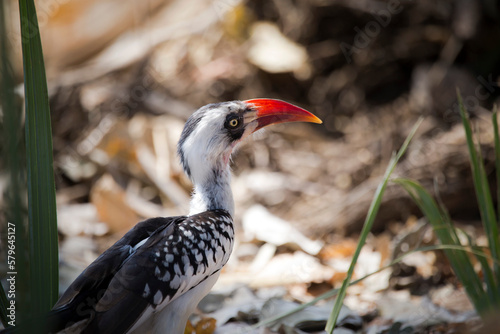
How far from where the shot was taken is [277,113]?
3010mm

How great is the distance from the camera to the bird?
7.29 feet

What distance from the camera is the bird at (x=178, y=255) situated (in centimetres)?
222

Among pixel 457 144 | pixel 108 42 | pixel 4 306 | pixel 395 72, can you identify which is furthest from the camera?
pixel 108 42

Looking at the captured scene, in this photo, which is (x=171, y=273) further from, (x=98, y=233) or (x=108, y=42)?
(x=108, y=42)

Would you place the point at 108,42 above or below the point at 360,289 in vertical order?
above

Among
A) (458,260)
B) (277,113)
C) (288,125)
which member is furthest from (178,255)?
(288,125)

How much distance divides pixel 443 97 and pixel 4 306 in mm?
4638

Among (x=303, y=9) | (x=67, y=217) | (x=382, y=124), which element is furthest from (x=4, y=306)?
(x=303, y=9)

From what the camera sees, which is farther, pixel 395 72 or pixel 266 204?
pixel 395 72

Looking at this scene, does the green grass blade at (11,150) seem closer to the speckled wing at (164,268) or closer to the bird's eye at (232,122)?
the speckled wing at (164,268)

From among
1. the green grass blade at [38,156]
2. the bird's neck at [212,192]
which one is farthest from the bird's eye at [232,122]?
the green grass blade at [38,156]

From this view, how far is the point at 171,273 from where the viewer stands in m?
2.40

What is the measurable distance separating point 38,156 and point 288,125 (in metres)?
4.07

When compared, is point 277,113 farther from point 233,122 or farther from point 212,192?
point 212,192
